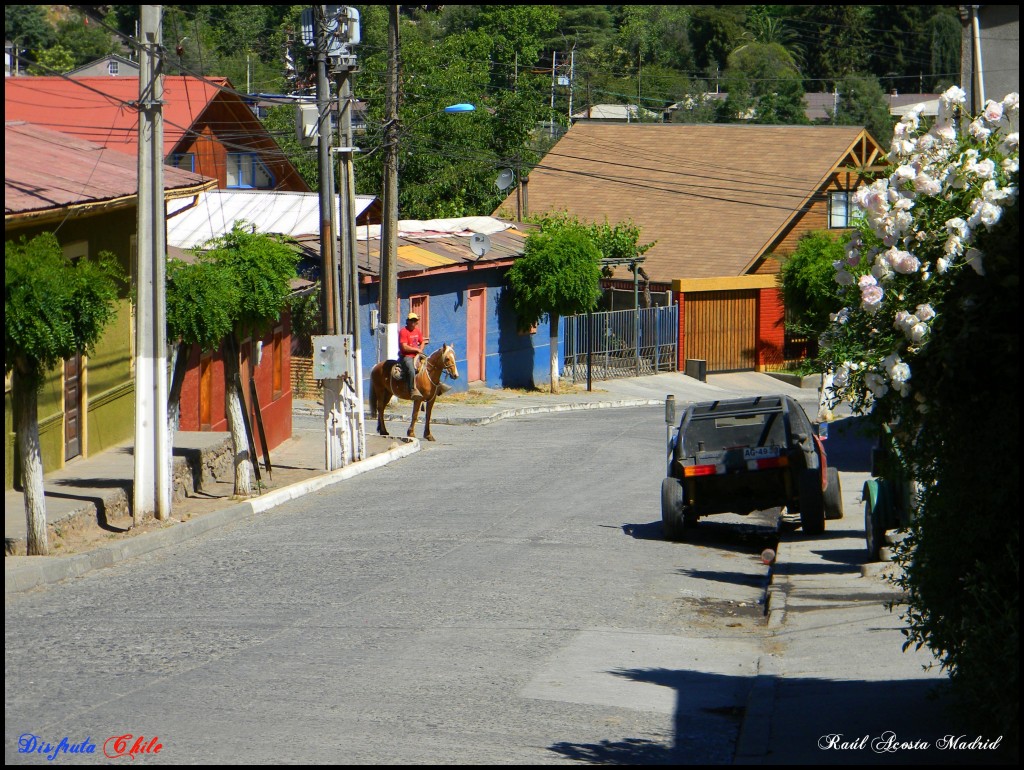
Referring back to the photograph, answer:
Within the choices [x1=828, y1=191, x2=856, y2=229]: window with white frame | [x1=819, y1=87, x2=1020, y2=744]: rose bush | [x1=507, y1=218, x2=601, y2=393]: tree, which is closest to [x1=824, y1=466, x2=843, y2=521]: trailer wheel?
[x1=819, y1=87, x2=1020, y2=744]: rose bush

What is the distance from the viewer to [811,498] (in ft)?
48.9

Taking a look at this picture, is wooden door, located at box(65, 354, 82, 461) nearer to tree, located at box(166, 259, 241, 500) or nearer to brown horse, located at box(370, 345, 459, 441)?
tree, located at box(166, 259, 241, 500)

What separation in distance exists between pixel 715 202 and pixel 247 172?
16.9 m

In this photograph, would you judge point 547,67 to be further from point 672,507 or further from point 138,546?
point 138,546

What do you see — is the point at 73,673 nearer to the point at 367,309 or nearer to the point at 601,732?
the point at 601,732

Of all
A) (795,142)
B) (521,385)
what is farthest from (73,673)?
(795,142)

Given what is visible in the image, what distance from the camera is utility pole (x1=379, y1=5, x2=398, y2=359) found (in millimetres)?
28234

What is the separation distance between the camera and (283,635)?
9484 millimetres

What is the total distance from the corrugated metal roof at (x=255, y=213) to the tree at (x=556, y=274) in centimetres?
487

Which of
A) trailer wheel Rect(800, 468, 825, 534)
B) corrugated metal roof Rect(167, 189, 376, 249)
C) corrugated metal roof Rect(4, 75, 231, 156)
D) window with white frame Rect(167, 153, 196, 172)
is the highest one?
corrugated metal roof Rect(4, 75, 231, 156)

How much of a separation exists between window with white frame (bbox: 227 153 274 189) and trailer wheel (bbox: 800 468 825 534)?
29.4m

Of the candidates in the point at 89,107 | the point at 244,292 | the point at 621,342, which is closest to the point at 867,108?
the point at 621,342

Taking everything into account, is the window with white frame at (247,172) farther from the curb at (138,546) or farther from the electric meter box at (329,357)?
the curb at (138,546)

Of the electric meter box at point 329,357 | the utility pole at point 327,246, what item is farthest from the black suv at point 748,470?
the utility pole at point 327,246
